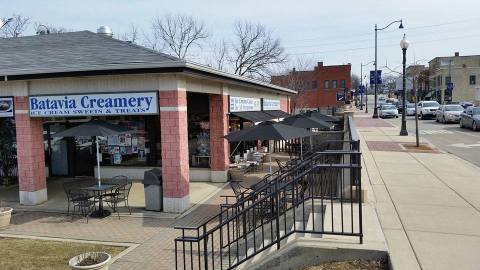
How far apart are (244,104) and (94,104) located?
7.79m

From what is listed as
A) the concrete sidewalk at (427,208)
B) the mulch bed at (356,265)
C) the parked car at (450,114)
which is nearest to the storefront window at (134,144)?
the concrete sidewalk at (427,208)

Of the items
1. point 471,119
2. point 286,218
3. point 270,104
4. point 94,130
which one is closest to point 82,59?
point 94,130

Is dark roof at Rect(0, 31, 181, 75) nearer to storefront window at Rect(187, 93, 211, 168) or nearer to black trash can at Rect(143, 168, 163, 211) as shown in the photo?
black trash can at Rect(143, 168, 163, 211)

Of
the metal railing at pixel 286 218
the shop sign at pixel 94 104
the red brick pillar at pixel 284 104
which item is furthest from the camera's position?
the red brick pillar at pixel 284 104

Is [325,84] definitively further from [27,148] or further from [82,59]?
[27,148]

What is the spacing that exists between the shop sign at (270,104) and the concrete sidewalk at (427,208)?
7911 mm

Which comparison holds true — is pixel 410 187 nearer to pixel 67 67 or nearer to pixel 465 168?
pixel 465 168

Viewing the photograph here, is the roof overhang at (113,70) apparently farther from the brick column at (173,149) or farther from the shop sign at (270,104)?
the shop sign at (270,104)

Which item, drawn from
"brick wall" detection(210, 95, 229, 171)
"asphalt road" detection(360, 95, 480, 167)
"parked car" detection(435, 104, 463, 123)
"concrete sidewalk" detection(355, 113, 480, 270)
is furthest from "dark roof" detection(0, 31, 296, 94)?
"parked car" detection(435, 104, 463, 123)

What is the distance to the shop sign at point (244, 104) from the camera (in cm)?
1644

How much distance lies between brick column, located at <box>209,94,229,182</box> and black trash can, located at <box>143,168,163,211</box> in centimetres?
390

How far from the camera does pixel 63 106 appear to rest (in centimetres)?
1194

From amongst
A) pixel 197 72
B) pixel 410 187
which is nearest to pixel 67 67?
pixel 197 72

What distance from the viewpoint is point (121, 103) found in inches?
449
